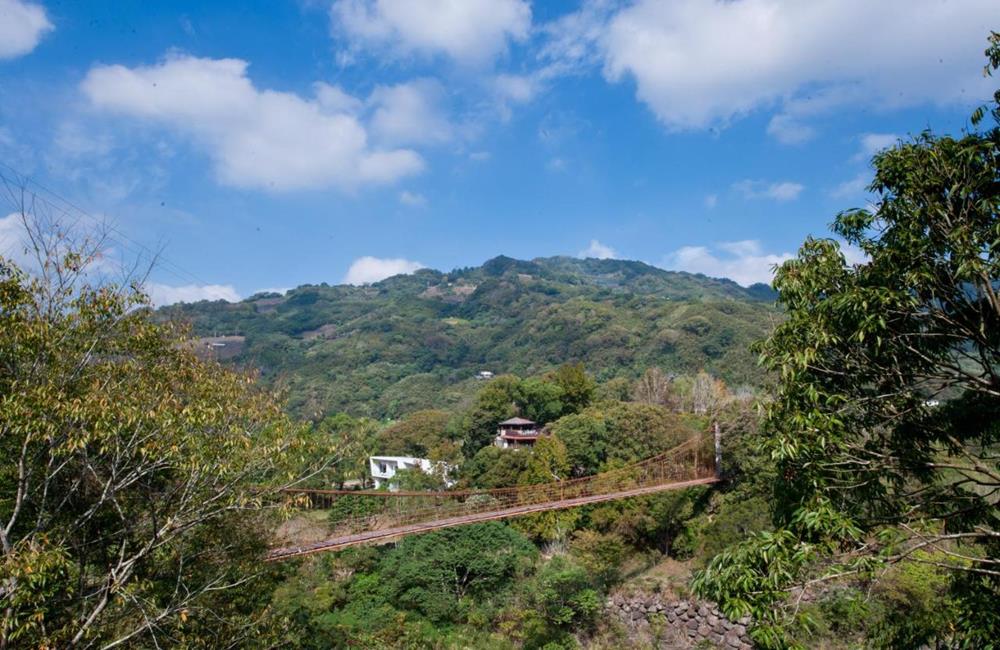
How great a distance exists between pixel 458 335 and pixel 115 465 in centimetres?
6979

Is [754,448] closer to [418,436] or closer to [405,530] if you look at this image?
[405,530]

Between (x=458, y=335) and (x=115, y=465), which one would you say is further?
(x=458, y=335)

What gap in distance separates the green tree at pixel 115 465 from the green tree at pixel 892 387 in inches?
117

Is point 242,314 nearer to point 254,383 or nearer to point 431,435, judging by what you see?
point 431,435

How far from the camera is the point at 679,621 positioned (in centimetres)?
911

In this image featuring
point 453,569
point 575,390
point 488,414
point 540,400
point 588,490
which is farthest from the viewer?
point 540,400

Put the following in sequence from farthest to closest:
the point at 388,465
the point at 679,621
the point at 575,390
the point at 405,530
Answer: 1. the point at 388,465
2. the point at 575,390
3. the point at 679,621
4. the point at 405,530

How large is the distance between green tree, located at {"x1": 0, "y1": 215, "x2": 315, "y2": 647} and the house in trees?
50.6 ft

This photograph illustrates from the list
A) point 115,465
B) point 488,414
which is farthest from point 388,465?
point 115,465

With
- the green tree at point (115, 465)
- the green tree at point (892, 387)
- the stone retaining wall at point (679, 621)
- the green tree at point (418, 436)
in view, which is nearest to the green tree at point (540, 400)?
the green tree at point (418, 436)

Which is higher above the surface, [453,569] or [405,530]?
[405,530]

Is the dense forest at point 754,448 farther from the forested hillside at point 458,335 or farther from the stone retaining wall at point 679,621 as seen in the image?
the forested hillside at point 458,335

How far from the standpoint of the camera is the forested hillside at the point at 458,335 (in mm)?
42625

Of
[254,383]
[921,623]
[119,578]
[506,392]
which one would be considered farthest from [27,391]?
[506,392]
